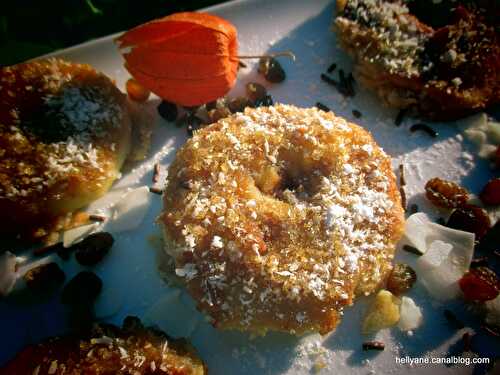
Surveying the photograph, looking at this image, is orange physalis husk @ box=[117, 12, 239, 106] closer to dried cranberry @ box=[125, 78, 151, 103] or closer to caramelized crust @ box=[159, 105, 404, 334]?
dried cranberry @ box=[125, 78, 151, 103]

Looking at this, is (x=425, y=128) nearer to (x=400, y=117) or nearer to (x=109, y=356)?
(x=400, y=117)

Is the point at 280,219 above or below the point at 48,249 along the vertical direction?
above

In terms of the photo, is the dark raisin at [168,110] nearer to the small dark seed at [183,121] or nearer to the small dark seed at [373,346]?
the small dark seed at [183,121]

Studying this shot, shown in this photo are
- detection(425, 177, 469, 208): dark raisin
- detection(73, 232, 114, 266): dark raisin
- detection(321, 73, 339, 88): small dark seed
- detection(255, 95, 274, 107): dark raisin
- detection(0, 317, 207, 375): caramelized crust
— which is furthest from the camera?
detection(321, 73, 339, 88): small dark seed

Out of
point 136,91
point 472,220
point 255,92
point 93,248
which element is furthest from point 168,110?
point 472,220

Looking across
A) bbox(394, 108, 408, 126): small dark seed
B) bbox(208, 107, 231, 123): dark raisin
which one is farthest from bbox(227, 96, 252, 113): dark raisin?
bbox(394, 108, 408, 126): small dark seed

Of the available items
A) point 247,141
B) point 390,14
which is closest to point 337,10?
point 390,14
